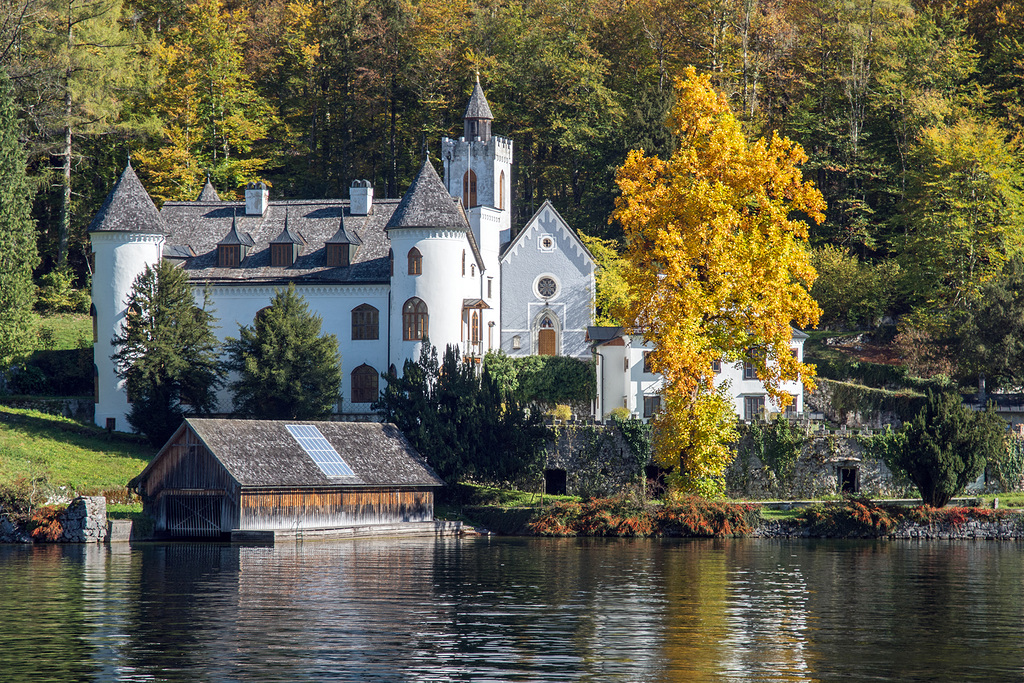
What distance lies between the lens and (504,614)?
26031 millimetres

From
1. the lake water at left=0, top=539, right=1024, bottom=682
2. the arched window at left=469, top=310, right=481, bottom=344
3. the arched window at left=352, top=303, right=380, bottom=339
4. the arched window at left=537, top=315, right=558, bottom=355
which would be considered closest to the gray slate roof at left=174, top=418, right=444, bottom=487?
the lake water at left=0, top=539, right=1024, bottom=682

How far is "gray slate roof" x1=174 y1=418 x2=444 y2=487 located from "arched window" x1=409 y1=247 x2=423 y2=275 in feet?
33.9

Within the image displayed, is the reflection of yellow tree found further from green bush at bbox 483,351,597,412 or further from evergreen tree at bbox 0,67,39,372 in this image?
evergreen tree at bbox 0,67,39,372

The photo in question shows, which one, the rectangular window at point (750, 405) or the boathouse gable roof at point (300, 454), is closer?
the boathouse gable roof at point (300, 454)

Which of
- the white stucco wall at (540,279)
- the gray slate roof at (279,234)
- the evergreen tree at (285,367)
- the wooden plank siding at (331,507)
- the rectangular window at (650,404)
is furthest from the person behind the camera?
the white stucco wall at (540,279)

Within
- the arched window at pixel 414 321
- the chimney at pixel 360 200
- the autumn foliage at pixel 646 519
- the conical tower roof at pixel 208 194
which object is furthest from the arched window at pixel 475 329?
the conical tower roof at pixel 208 194

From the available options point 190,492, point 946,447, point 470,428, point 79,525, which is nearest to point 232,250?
point 470,428

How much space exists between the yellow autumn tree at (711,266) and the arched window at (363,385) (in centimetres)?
1771

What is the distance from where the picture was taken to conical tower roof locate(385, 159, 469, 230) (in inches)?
2219

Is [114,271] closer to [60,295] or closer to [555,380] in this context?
[60,295]

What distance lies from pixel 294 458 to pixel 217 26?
4266 centimetres

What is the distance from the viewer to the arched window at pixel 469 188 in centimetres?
6581

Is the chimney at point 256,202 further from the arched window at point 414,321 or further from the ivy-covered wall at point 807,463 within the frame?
the ivy-covered wall at point 807,463

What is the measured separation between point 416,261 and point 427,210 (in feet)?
8.33
